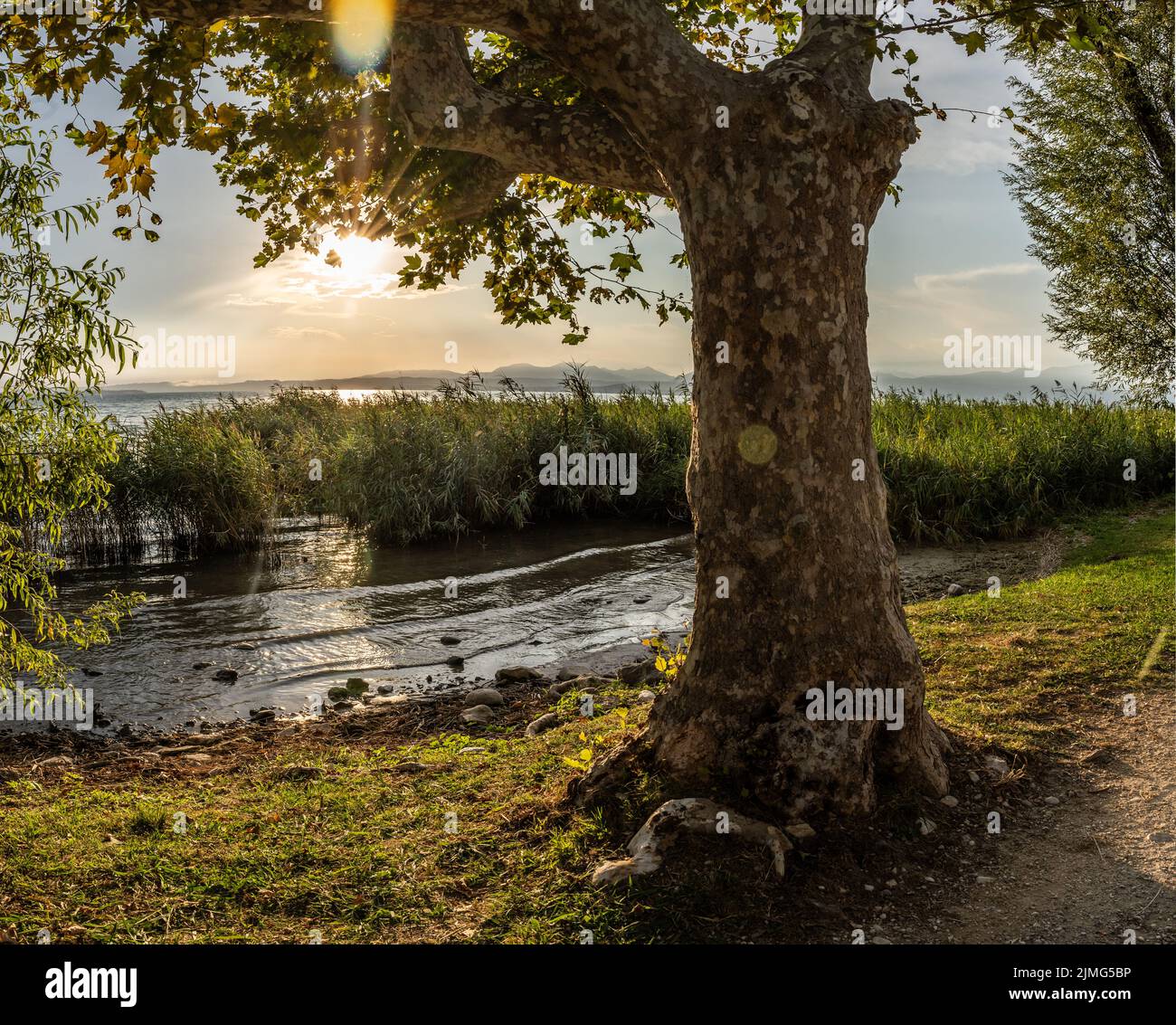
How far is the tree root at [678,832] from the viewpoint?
4.76 meters

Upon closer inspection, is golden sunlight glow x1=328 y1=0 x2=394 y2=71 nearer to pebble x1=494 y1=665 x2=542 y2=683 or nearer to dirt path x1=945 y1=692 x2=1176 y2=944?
dirt path x1=945 y1=692 x2=1176 y2=944

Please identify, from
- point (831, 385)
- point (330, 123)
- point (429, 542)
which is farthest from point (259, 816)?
point (429, 542)

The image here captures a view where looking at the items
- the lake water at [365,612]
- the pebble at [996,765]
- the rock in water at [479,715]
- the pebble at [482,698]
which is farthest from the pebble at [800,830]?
the lake water at [365,612]

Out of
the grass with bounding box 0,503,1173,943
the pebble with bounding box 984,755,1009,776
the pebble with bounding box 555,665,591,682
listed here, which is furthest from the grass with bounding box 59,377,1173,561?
the pebble with bounding box 984,755,1009,776

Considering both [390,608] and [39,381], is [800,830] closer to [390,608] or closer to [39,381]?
[39,381]

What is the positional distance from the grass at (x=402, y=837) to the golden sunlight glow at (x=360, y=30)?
15.1 feet

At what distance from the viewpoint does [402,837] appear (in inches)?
220

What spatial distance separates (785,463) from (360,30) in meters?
4.26

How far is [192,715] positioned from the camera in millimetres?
9562

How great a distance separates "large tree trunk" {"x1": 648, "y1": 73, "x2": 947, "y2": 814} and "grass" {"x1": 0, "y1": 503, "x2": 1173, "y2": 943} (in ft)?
2.40

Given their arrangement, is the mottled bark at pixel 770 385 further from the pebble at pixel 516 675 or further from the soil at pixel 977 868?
the pebble at pixel 516 675

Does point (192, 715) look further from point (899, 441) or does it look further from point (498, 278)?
point (899, 441)

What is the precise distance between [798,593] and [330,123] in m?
5.97

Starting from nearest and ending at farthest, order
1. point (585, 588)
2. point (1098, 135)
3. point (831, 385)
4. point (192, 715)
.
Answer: point (831, 385) < point (192, 715) < point (585, 588) < point (1098, 135)
